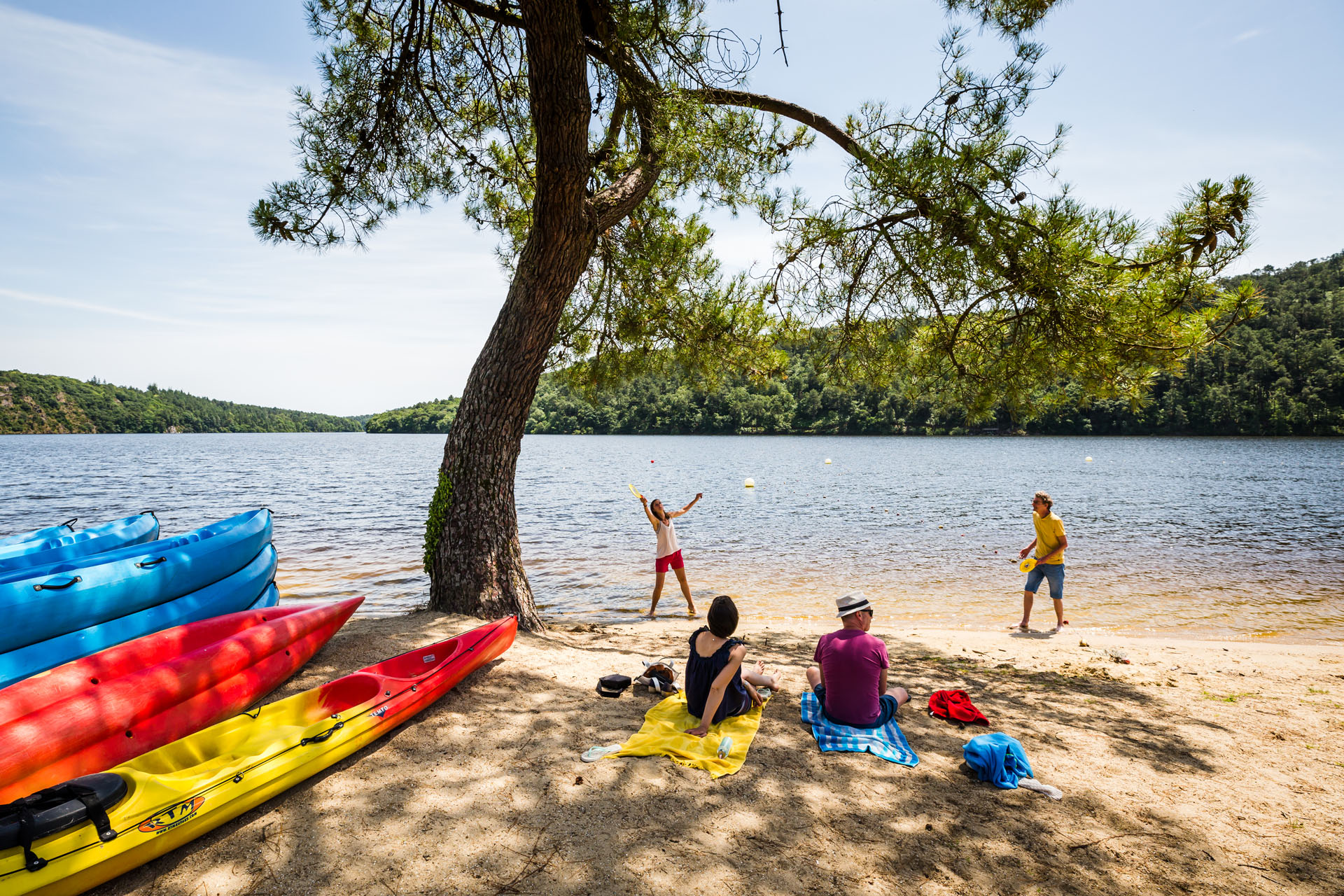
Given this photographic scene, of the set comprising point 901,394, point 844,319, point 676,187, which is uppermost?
point 676,187

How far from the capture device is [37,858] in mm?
2258

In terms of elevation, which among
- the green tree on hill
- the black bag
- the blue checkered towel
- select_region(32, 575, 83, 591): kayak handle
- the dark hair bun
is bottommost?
the blue checkered towel

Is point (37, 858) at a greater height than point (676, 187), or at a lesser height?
lesser

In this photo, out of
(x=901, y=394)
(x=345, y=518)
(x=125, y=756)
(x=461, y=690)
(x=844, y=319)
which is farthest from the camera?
(x=345, y=518)

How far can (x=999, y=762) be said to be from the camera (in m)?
3.43

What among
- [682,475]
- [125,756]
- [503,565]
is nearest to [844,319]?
[503,565]

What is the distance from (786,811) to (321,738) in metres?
2.42

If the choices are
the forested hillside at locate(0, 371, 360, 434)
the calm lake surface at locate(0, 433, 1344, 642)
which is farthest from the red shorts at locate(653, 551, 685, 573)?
the forested hillside at locate(0, 371, 360, 434)

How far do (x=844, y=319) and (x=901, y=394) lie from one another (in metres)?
1.22

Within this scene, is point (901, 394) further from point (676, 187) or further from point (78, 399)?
point (78, 399)

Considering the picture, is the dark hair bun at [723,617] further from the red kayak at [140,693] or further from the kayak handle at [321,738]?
the red kayak at [140,693]

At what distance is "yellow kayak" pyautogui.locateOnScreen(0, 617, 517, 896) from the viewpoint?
2.31m

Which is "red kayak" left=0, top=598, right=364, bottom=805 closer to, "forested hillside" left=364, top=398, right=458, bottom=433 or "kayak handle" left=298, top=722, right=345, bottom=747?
"kayak handle" left=298, top=722, right=345, bottom=747

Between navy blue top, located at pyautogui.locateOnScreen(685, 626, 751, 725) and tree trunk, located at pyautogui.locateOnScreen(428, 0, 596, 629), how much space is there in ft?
7.69
